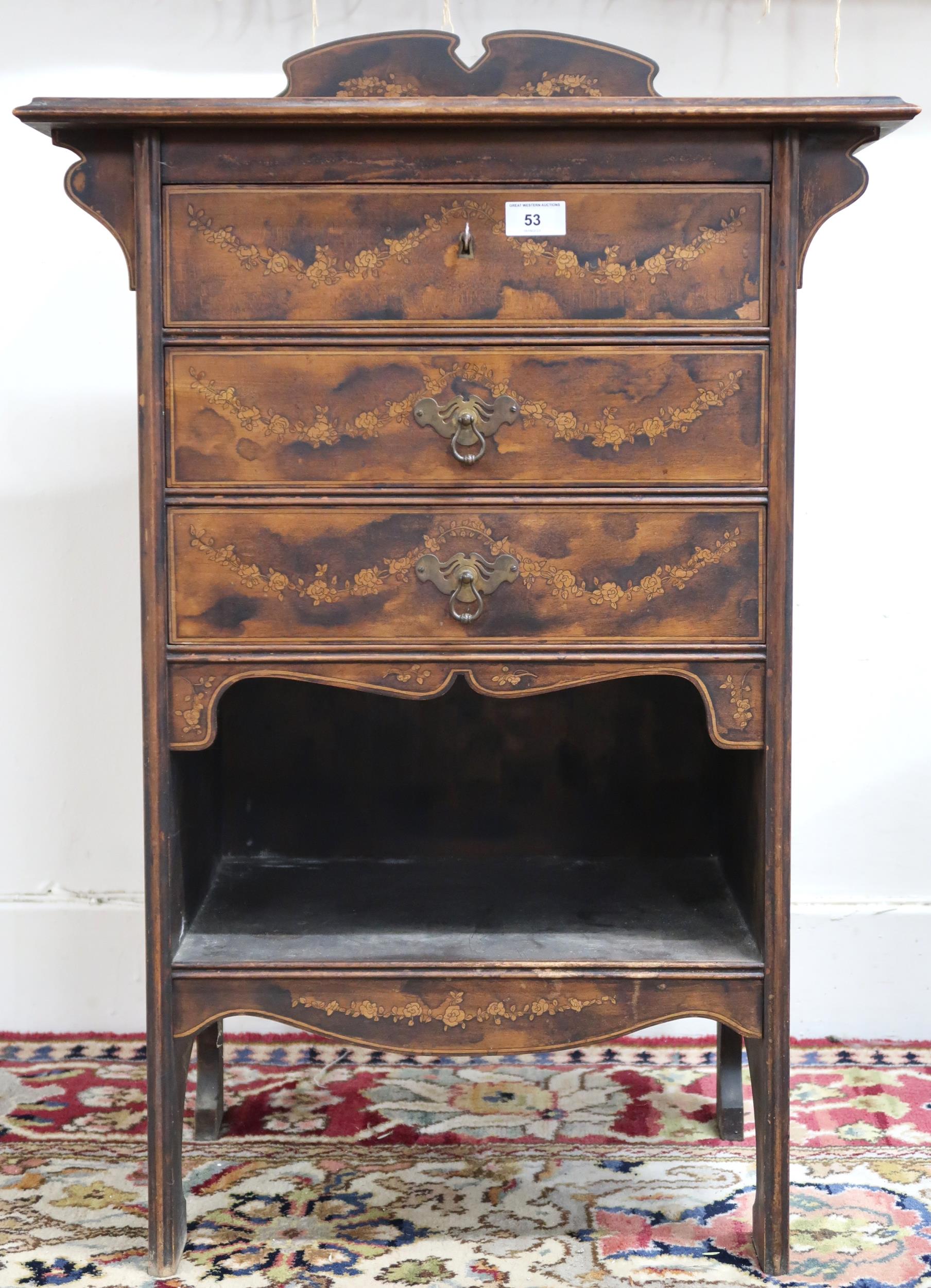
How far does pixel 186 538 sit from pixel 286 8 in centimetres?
133

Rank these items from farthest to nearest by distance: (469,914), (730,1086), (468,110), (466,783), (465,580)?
(466,783)
(730,1086)
(469,914)
(465,580)
(468,110)

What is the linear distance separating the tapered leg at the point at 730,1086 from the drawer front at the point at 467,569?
86 cm

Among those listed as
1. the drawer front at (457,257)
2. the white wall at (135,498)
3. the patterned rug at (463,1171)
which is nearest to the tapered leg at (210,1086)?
the patterned rug at (463,1171)

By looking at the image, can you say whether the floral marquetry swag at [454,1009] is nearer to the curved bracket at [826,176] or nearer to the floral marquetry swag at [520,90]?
the curved bracket at [826,176]

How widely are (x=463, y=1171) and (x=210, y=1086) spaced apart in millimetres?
484

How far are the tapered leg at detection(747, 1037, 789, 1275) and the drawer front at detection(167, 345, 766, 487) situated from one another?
0.84 m

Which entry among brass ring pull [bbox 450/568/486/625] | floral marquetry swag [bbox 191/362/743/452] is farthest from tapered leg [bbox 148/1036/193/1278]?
floral marquetry swag [bbox 191/362/743/452]

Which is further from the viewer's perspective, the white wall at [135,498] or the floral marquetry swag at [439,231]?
the white wall at [135,498]

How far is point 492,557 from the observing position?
175 centimetres

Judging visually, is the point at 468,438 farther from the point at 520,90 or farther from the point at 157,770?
the point at 157,770

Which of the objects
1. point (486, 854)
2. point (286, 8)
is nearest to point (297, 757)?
point (486, 854)

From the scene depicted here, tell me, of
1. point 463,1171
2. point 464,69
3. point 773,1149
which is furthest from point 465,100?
point 463,1171

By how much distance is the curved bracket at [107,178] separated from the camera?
1.71 metres

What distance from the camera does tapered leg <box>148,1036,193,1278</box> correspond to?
1.80 meters
